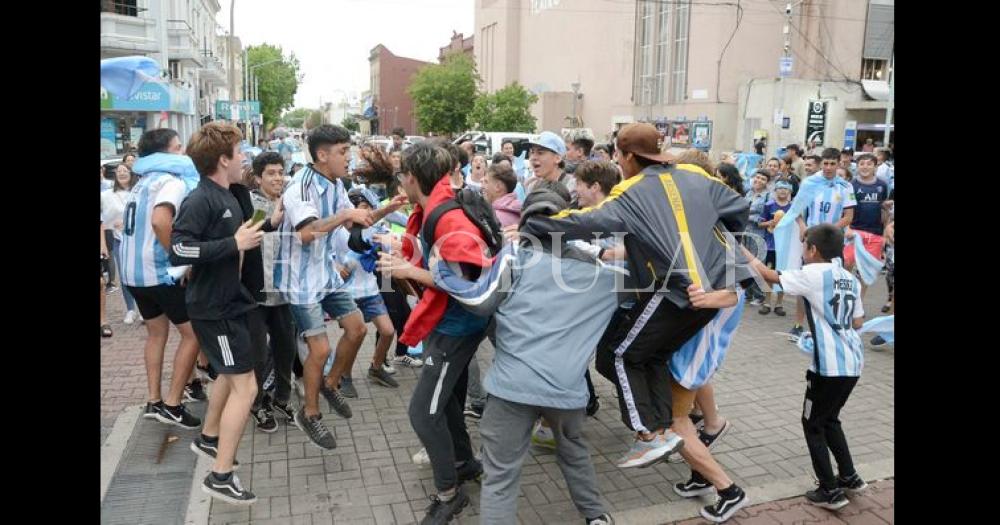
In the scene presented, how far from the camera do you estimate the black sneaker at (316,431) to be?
4.69m

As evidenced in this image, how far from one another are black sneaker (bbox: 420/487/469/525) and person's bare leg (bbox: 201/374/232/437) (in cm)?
138

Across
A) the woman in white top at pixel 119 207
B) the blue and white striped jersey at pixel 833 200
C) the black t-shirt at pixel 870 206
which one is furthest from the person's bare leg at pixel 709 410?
the woman in white top at pixel 119 207

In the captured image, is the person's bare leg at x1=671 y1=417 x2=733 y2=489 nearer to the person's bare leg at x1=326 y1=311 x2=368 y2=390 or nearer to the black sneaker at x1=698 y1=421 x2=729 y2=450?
the black sneaker at x1=698 y1=421 x2=729 y2=450

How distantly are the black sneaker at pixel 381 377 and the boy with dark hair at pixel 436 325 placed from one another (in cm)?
222

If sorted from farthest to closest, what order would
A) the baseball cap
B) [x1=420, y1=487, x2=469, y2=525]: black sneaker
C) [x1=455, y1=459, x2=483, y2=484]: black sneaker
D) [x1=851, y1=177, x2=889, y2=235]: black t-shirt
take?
[x1=851, y1=177, x2=889, y2=235]: black t-shirt < [x1=455, y1=459, x2=483, y2=484]: black sneaker < [x1=420, y1=487, x2=469, y2=525]: black sneaker < the baseball cap

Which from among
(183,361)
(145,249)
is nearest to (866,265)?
(183,361)

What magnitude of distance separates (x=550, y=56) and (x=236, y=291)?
5033 centimetres

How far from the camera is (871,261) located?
800 centimetres

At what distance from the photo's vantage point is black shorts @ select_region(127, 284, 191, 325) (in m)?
4.90

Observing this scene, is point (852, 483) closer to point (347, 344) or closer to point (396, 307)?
point (347, 344)

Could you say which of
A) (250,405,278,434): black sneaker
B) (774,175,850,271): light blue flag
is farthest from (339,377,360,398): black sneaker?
(774,175,850,271): light blue flag

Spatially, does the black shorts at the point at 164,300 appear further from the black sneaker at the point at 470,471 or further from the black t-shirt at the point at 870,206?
the black t-shirt at the point at 870,206
